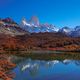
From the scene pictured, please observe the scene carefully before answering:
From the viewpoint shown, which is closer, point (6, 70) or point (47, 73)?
point (47, 73)

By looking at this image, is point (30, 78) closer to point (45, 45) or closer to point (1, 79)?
point (1, 79)

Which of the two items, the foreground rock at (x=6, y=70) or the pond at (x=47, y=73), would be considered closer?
the foreground rock at (x=6, y=70)

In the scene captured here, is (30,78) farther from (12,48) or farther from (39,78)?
(12,48)

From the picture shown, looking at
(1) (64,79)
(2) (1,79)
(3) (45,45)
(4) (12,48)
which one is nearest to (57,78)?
(1) (64,79)

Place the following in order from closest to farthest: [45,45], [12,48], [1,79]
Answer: [1,79] → [12,48] → [45,45]

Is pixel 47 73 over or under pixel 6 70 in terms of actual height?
under

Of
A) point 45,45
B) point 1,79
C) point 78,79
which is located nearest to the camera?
point 1,79

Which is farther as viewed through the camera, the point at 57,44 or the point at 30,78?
the point at 57,44

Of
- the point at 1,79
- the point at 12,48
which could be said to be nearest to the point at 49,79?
the point at 1,79

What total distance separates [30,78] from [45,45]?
4715 inches

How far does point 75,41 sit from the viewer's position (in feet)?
522

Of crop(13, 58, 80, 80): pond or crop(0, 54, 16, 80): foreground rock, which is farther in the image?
crop(13, 58, 80, 80): pond

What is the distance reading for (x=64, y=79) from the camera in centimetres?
3244

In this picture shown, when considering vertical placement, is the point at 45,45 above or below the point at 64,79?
above
